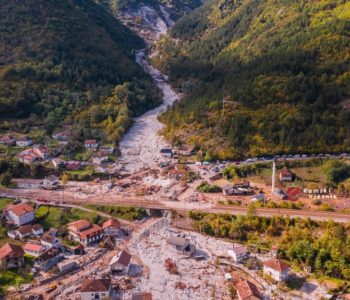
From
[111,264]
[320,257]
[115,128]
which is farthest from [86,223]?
[115,128]

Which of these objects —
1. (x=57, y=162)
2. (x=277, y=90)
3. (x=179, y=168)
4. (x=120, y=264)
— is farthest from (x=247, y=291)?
(x=277, y=90)

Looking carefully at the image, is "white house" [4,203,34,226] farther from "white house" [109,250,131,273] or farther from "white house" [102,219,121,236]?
"white house" [109,250,131,273]

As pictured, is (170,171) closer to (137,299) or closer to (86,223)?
(86,223)

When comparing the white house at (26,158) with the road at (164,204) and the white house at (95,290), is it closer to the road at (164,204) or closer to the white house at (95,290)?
the road at (164,204)

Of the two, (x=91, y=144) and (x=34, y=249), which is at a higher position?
(x=91, y=144)

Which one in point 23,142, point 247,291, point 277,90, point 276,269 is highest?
point 277,90

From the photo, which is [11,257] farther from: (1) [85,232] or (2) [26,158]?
(2) [26,158]

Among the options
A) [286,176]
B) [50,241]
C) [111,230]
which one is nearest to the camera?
[50,241]
